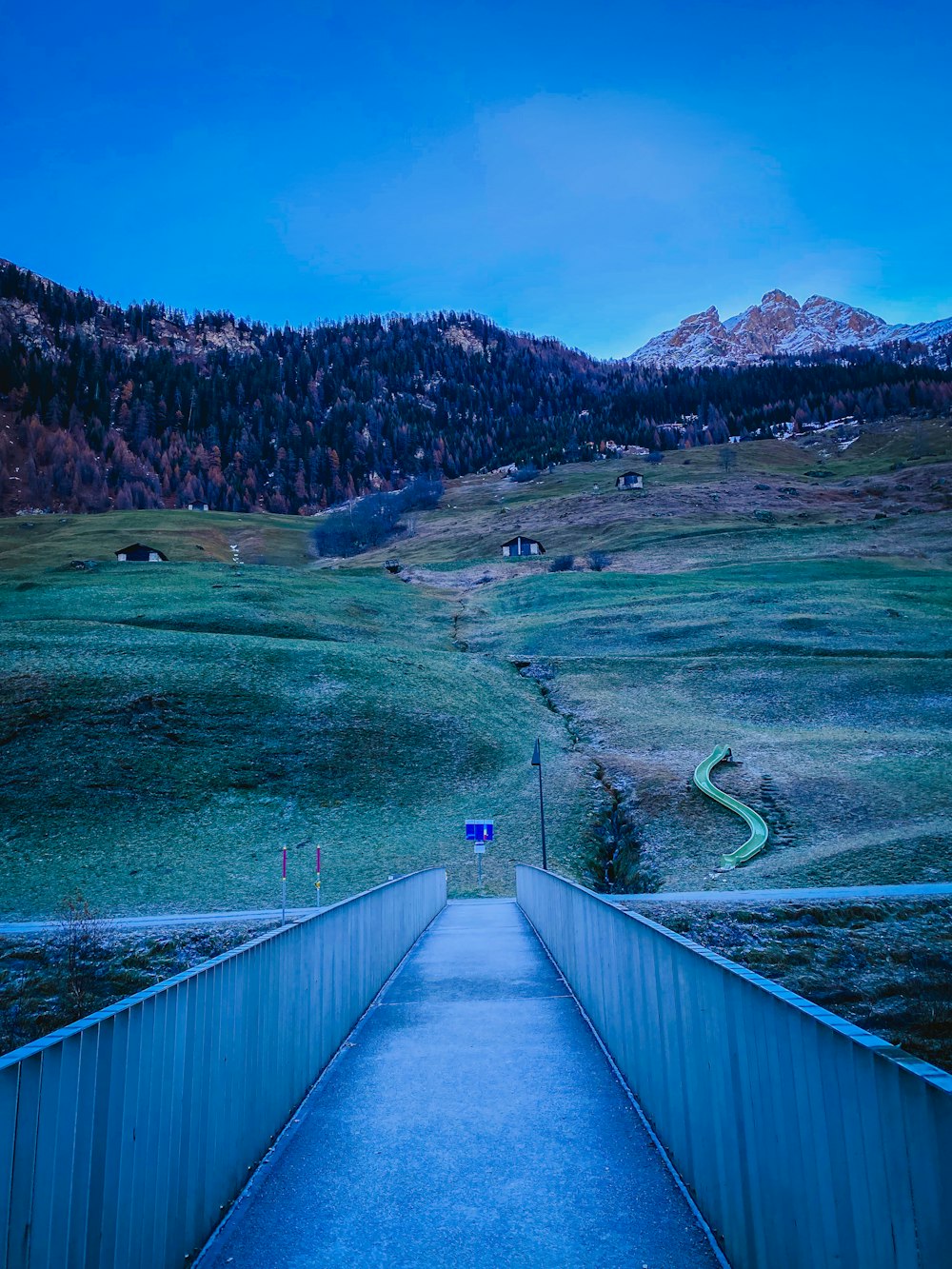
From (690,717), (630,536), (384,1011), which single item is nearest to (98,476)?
(630,536)

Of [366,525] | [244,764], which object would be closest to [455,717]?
[244,764]

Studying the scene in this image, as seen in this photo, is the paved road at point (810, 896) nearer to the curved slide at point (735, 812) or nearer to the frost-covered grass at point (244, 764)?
the curved slide at point (735, 812)

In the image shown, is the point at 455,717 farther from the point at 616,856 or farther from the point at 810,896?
the point at 810,896

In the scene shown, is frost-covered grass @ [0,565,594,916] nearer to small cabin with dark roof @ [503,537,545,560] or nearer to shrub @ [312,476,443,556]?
small cabin with dark roof @ [503,537,545,560]

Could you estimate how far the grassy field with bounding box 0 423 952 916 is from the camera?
90.8 ft

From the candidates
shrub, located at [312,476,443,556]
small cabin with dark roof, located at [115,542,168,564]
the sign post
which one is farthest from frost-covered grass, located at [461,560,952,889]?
shrub, located at [312,476,443,556]

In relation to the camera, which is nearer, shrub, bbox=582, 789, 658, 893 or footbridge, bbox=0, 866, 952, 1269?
footbridge, bbox=0, 866, 952, 1269

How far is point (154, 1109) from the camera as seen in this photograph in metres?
5.04

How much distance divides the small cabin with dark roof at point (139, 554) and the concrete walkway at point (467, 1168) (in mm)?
99264

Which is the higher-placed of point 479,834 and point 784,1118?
point 479,834

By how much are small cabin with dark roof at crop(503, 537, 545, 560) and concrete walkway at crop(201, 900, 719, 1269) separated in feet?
316

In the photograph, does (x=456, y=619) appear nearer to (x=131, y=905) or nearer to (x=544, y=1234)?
(x=131, y=905)

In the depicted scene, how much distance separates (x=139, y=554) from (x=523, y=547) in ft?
151

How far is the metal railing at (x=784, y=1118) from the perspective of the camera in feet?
11.1
